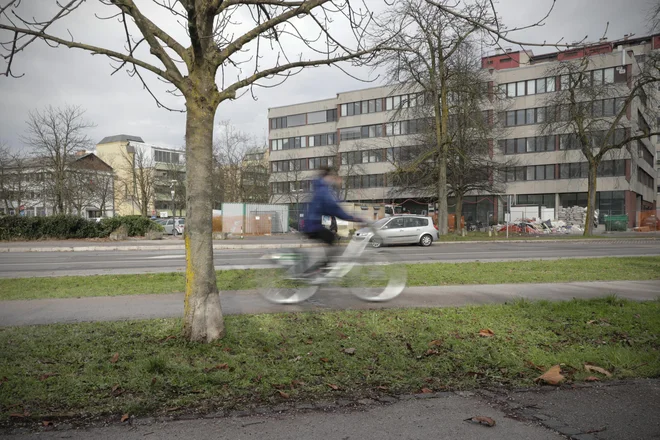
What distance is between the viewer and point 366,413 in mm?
3660

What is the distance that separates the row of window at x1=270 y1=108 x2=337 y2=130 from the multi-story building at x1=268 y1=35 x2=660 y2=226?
0.15 metres

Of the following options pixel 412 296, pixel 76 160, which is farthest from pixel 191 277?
pixel 76 160

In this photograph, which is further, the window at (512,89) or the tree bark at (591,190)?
the window at (512,89)

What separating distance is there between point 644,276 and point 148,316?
10.3 metres

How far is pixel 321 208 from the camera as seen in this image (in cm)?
741

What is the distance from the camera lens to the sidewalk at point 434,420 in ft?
10.8

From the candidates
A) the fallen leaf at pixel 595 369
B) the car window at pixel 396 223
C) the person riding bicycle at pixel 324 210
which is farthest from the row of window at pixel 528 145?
the fallen leaf at pixel 595 369

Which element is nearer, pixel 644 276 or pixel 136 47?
pixel 136 47

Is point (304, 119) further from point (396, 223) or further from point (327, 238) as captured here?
point (327, 238)

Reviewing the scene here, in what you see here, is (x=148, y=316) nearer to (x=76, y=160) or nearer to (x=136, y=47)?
(x=136, y=47)

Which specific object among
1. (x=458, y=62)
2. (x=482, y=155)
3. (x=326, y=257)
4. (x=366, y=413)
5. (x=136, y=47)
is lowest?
(x=366, y=413)

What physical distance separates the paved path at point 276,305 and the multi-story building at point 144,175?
38892 millimetres

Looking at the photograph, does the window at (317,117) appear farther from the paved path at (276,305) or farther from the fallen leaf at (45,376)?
the fallen leaf at (45,376)

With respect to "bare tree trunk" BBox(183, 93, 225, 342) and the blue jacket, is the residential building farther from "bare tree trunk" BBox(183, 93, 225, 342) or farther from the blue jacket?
"bare tree trunk" BBox(183, 93, 225, 342)
